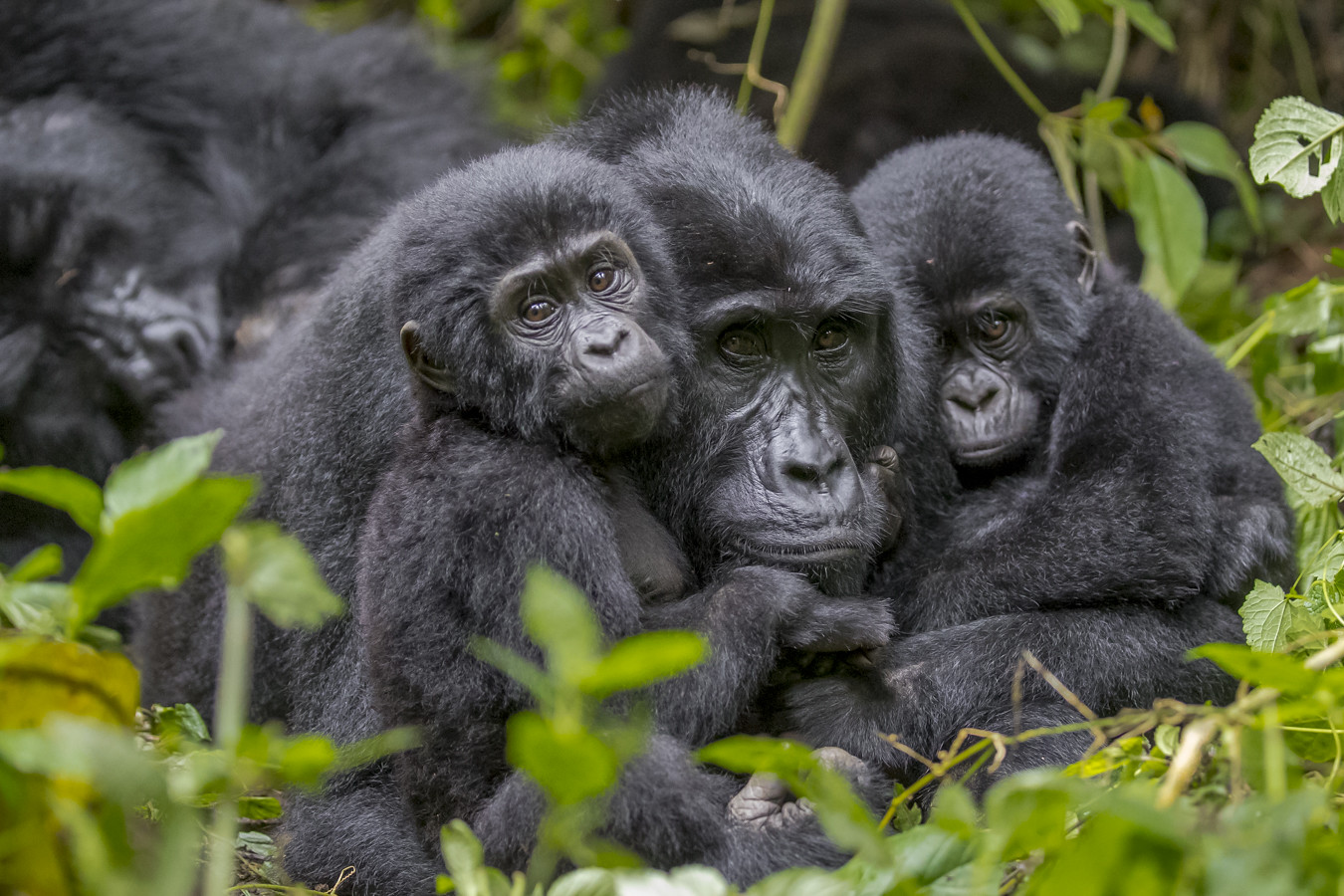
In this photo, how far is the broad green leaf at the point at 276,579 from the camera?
4.86ft

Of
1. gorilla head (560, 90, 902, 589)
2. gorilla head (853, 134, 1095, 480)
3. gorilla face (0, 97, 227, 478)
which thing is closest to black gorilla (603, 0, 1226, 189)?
gorilla head (853, 134, 1095, 480)

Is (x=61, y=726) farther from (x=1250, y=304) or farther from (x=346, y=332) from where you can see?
(x=1250, y=304)

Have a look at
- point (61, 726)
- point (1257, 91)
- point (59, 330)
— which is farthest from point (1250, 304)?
point (61, 726)

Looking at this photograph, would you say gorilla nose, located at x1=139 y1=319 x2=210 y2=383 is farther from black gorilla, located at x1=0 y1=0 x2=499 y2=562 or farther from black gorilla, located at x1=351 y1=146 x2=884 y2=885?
black gorilla, located at x1=351 y1=146 x2=884 y2=885

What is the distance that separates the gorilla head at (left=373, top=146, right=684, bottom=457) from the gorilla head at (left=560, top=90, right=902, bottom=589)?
0.15m

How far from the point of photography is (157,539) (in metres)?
1.50

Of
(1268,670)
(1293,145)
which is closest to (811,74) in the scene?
(1293,145)

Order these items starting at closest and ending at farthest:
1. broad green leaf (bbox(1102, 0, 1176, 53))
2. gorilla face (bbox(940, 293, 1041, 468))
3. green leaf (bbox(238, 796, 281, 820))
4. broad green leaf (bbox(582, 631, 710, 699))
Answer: broad green leaf (bbox(582, 631, 710, 699)), green leaf (bbox(238, 796, 281, 820)), gorilla face (bbox(940, 293, 1041, 468)), broad green leaf (bbox(1102, 0, 1176, 53))

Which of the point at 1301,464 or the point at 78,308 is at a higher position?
the point at 1301,464

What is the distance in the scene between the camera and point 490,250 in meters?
2.22

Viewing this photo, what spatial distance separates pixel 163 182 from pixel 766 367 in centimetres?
265

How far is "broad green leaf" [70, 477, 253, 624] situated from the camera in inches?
58.7

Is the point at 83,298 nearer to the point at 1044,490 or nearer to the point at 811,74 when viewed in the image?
the point at 811,74

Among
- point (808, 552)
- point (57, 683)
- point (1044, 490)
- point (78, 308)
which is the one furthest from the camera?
point (78, 308)
